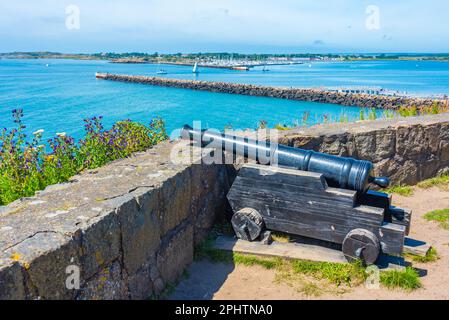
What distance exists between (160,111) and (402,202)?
1057 inches

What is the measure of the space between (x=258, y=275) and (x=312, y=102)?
40032mm

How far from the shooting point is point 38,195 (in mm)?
2771

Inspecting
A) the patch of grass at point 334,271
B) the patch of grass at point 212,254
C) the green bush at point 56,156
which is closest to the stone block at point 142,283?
the patch of grass at point 212,254

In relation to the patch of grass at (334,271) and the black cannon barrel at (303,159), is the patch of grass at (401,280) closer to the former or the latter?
the patch of grass at (334,271)

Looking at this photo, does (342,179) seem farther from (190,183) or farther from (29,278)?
(29,278)

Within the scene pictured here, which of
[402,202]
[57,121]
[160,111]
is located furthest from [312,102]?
[402,202]

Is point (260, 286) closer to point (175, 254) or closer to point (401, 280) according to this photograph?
point (175, 254)

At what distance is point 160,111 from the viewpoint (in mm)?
31172

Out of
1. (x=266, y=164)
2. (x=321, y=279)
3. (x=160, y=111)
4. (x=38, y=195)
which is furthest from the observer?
(x=160, y=111)

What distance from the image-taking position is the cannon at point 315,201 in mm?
3541

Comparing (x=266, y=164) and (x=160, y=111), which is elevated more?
(x=266, y=164)

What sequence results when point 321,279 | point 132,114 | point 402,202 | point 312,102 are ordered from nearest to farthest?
1. point 321,279
2. point 402,202
3. point 132,114
4. point 312,102

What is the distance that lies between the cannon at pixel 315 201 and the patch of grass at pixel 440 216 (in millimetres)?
1155
